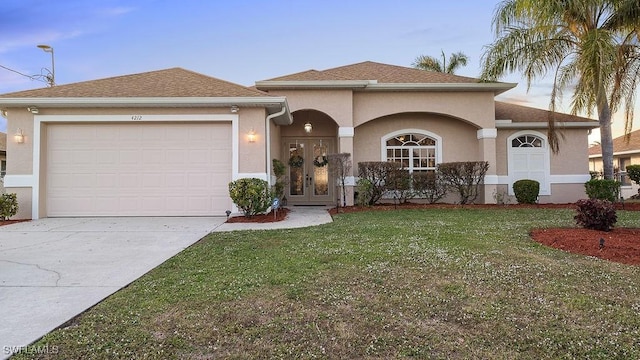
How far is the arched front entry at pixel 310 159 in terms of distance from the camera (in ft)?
44.6

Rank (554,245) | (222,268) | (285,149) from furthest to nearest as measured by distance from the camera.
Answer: (285,149) < (554,245) < (222,268)

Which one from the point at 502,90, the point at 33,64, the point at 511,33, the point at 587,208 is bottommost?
the point at 587,208

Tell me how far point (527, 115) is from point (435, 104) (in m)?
3.93

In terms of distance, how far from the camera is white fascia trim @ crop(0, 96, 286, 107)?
909 cm

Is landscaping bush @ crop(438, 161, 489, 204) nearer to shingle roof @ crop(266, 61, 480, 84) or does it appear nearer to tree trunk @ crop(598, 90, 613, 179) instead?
shingle roof @ crop(266, 61, 480, 84)

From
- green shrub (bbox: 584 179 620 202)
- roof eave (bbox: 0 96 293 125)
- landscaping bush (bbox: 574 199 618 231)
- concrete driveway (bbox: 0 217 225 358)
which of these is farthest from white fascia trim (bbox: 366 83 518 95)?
concrete driveway (bbox: 0 217 225 358)

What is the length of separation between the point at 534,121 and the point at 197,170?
37.8ft

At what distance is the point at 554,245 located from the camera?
5.77 m

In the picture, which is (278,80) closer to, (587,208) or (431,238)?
(431,238)

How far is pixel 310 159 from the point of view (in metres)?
13.7

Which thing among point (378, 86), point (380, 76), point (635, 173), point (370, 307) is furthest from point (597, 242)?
point (635, 173)

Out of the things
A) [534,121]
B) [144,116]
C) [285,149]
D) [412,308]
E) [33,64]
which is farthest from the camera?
[33,64]

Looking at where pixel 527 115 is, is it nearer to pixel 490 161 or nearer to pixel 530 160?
pixel 530 160

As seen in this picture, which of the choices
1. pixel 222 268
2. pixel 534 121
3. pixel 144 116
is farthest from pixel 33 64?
pixel 534 121
